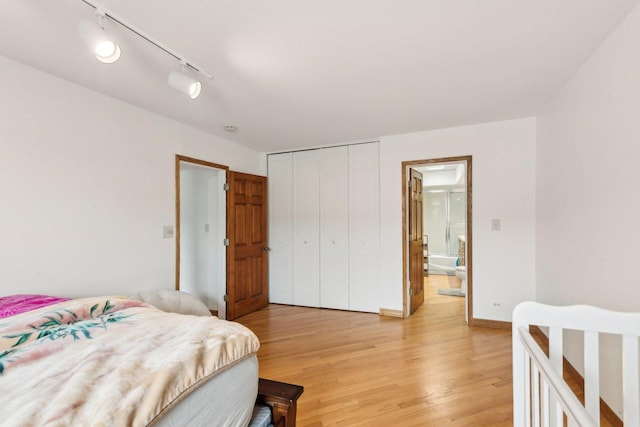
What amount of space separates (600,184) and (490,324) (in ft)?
6.93

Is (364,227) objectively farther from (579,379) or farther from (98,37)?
(98,37)

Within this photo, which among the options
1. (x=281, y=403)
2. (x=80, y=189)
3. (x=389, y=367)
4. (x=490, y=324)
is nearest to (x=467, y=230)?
(x=490, y=324)

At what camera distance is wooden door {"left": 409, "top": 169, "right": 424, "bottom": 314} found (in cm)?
387

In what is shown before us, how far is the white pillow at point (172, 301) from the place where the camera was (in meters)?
2.68

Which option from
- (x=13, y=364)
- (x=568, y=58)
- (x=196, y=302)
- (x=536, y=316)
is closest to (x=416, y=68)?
(x=568, y=58)

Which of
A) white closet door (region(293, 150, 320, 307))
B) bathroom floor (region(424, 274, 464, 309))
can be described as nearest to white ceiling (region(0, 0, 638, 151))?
white closet door (region(293, 150, 320, 307))

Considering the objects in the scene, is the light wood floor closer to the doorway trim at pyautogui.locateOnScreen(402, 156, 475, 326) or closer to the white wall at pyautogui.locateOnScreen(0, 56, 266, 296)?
the doorway trim at pyautogui.locateOnScreen(402, 156, 475, 326)

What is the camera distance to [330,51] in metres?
1.86

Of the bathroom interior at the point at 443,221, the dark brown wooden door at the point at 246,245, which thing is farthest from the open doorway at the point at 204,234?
the bathroom interior at the point at 443,221

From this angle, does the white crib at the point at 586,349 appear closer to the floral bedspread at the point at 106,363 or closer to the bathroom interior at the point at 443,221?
the floral bedspread at the point at 106,363

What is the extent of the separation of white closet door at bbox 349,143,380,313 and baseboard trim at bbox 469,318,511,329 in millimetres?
1163

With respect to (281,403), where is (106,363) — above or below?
above

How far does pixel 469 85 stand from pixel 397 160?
58.2 inches

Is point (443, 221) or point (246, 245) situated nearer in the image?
point (246, 245)
